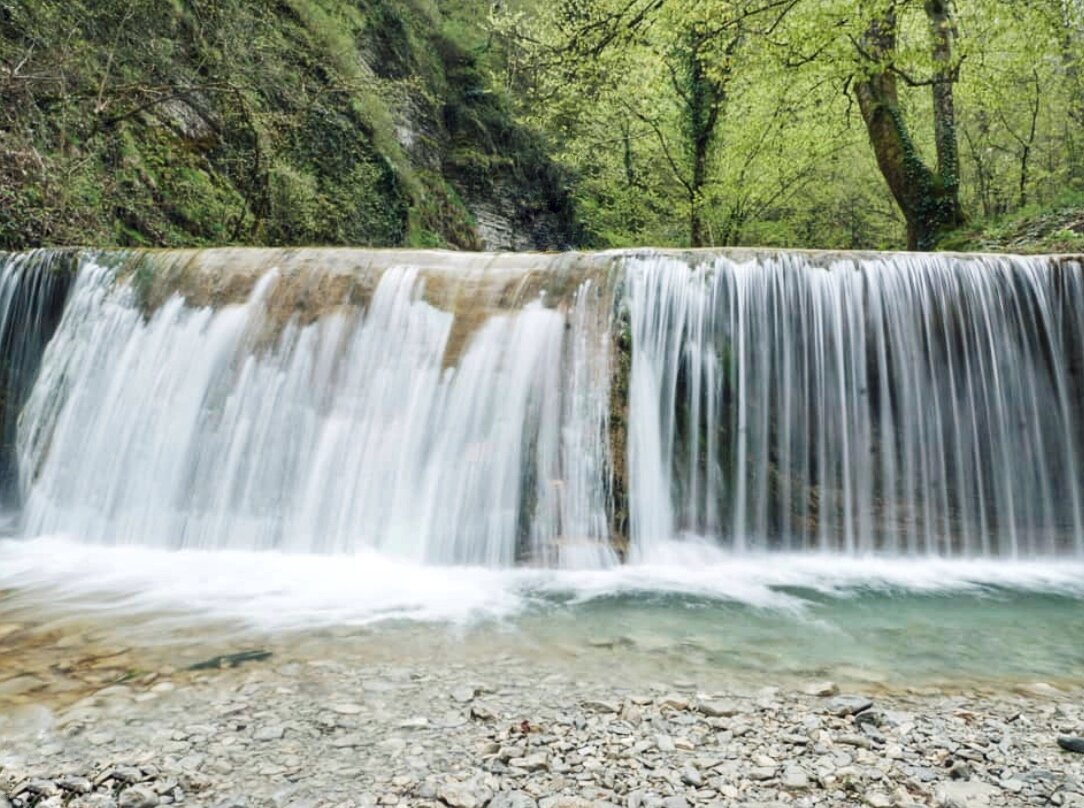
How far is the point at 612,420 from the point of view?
19.4ft

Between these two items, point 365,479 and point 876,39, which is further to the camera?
point 876,39

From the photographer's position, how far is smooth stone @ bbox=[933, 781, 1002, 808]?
2.10m

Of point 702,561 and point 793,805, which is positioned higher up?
point 702,561

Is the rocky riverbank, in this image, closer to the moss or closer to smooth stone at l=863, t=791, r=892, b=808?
smooth stone at l=863, t=791, r=892, b=808

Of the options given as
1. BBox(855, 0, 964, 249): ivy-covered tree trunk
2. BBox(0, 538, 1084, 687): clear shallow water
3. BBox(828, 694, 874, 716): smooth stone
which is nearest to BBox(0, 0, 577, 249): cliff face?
BBox(0, 538, 1084, 687): clear shallow water

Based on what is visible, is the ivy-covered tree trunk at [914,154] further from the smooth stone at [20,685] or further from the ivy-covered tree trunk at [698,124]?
the smooth stone at [20,685]

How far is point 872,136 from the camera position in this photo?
11297 millimetres

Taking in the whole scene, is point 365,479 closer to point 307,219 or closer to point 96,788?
point 96,788

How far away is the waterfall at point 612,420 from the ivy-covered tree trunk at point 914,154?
5.34 m

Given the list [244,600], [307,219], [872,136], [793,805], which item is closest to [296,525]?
[244,600]

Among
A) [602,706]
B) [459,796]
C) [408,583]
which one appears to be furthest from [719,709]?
[408,583]

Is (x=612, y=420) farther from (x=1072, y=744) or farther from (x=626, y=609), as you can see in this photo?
(x=1072, y=744)

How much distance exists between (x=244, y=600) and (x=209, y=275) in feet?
13.9

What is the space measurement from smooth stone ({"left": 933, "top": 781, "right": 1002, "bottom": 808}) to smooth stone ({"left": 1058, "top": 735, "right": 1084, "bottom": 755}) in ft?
1.66
